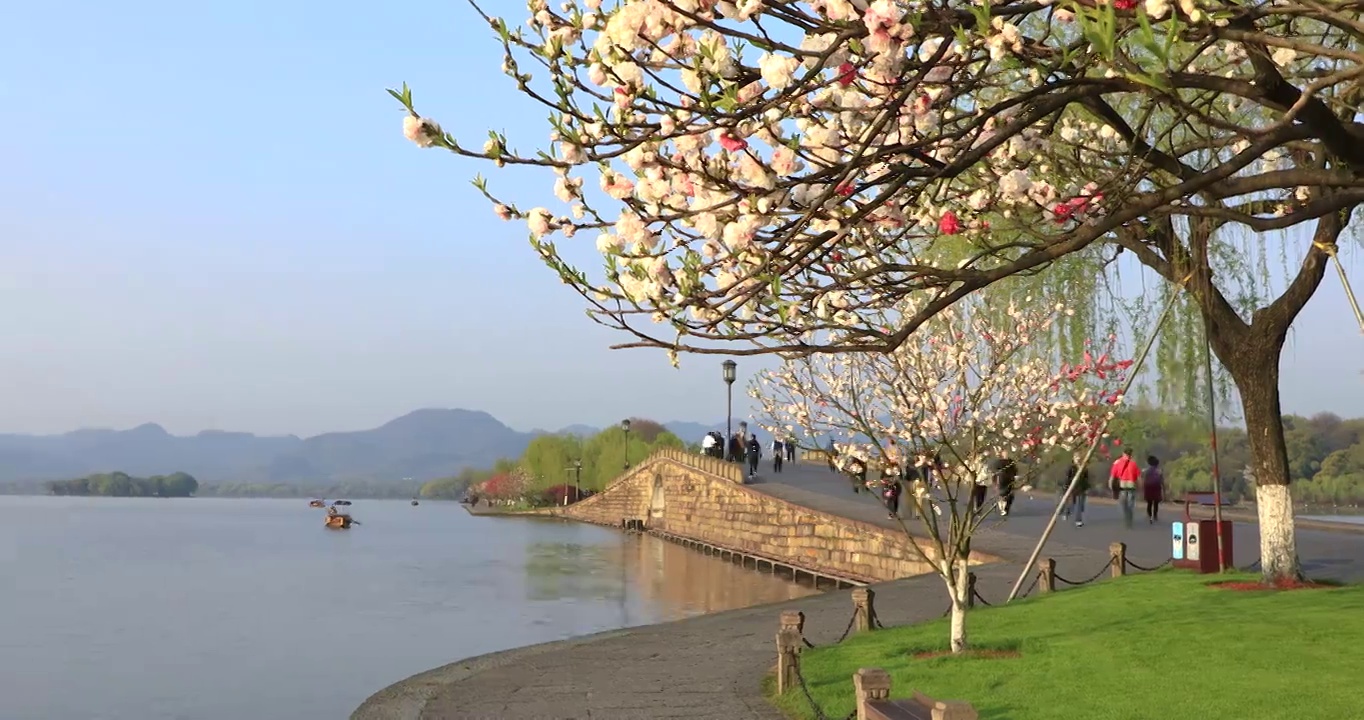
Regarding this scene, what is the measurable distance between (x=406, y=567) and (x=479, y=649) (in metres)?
32.0

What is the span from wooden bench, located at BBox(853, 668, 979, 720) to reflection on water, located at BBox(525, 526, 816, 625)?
19.3 meters

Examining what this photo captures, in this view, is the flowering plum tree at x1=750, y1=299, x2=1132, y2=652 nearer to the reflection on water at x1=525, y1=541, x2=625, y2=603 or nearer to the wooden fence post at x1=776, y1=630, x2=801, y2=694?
the wooden fence post at x1=776, y1=630, x2=801, y2=694

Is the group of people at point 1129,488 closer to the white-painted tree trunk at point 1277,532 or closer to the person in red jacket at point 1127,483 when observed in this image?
the person in red jacket at point 1127,483

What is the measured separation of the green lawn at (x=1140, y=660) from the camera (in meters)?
11.2

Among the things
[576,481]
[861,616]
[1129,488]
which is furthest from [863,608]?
[576,481]

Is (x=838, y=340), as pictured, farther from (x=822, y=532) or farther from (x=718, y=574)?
(x=718, y=574)

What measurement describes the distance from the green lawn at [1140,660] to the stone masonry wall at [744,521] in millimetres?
11700

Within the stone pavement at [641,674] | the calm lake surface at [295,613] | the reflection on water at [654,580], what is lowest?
the calm lake surface at [295,613]

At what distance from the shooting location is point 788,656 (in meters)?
13.8

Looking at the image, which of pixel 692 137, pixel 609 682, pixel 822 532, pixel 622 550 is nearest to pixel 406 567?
pixel 622 550

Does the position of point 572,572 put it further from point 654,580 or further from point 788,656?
point 788,656

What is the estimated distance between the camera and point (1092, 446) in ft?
55.2

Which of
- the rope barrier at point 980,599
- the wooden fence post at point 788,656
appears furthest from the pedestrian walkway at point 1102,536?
the wooden fence post at point 788,656

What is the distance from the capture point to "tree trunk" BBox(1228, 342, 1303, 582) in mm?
17078
